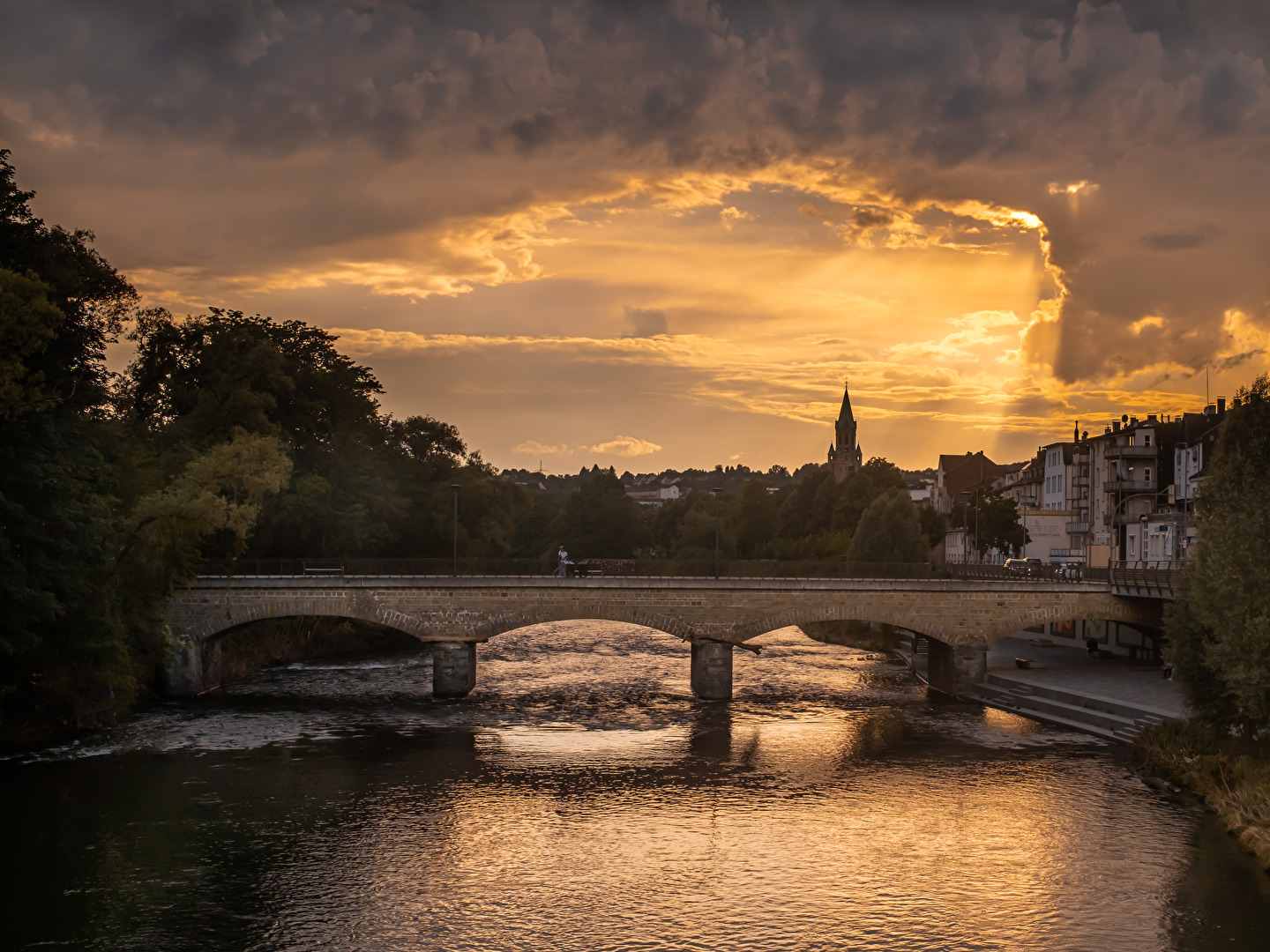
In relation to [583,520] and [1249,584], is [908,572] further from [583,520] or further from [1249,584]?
[583,520]

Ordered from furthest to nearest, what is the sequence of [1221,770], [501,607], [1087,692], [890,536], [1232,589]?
[890,536]
[501,607]
[1087,692]
[1221,770]
[1232,589]

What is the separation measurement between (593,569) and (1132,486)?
4831 cm

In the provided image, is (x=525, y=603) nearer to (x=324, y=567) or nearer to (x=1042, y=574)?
(x=324, y=567)

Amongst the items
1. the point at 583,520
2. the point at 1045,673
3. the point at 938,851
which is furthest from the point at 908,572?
the point at 583,520

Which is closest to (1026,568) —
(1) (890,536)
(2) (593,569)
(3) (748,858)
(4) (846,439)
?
(1) (890,536)

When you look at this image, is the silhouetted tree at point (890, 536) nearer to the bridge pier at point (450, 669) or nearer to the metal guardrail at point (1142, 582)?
the metal guardrail at point (1142, 582)

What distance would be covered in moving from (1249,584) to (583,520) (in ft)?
345

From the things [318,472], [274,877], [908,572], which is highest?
[318,472]

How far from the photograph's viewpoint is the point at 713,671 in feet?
154

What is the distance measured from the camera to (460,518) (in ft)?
257

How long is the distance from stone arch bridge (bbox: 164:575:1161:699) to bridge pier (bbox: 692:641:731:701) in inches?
1.5

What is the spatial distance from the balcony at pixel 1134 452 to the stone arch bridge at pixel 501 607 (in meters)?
40.0

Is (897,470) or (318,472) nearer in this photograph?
(318,472)

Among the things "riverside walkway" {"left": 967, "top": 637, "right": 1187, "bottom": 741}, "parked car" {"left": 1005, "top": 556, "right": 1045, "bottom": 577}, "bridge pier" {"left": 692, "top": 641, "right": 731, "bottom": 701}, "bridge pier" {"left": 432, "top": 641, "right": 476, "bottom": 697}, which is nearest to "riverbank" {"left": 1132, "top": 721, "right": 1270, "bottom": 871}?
"riverside walkway" {"left": 967, "top": 637, "right": 1187, "bottom": 741}
